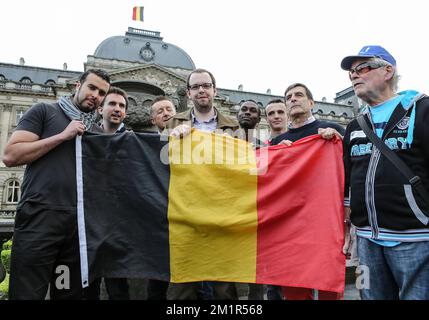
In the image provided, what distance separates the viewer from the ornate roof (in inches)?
1725

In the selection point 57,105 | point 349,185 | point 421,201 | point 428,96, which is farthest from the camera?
point 57,105

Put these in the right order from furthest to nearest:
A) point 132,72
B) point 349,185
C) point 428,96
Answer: point 132,72
point 349,185
point 428,96

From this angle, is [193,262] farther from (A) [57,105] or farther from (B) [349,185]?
(A) [57,105]

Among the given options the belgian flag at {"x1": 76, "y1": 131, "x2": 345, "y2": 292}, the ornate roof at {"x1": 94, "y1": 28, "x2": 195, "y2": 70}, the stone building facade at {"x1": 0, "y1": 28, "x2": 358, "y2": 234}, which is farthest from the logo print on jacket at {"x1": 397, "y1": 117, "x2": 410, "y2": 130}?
the ornate roof at {"x1": 94, "y1": 28, "x2": 195, "y2": 70}

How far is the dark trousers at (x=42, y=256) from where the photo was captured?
2504 mm

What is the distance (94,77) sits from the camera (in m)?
2.98

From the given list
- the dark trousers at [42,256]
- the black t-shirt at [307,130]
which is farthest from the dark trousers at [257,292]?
the dark trousers at [42,256]

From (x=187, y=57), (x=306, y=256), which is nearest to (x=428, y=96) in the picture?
(x=306, y=256)

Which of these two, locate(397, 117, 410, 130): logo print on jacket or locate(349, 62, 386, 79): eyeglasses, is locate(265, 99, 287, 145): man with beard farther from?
locate(397, 117, 410, 130): logo print on jacket

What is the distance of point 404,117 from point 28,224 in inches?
122

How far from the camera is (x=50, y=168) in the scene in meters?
2.72

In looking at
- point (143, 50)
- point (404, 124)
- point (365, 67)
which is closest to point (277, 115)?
point (365, 67)
